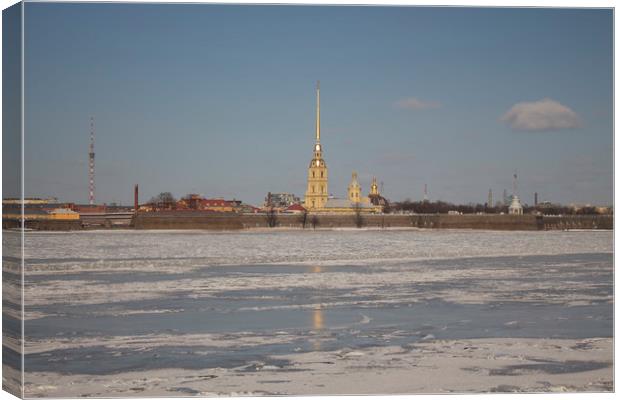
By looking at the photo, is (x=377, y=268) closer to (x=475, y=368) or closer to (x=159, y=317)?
(x=159, y=317)

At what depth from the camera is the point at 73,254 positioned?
62.6 feet

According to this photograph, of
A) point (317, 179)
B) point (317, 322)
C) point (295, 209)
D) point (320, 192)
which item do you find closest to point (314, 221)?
point (295, 209)

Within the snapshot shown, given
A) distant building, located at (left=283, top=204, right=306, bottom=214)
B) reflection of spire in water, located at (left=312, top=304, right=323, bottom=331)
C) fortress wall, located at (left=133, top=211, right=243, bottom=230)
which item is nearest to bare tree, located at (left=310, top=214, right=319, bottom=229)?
distant building, located at (left=283, top=204, right=306, bottom=214)

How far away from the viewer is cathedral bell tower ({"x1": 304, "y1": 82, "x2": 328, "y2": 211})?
16.3 meters

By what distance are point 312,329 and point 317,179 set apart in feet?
68.8

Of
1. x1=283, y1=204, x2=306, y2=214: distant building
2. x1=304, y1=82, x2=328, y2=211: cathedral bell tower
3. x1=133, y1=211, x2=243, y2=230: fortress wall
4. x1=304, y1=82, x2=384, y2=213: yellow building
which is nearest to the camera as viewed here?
x1=304, y1=82, x2=328, y2=211: cathedral bell tower

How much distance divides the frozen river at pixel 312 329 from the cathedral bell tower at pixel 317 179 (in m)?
2.82

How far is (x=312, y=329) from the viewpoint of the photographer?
336 inches

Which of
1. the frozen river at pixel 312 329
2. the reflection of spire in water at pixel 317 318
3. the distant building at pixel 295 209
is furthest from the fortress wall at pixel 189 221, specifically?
the reflection of spire in water at pixel 317 318

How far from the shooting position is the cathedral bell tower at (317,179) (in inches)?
642

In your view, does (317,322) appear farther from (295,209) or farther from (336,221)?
(336,221)

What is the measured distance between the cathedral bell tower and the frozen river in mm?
2820

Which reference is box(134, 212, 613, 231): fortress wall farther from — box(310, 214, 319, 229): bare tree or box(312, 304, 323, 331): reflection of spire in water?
box(312, 304, 323, 331): reflection of spire in water

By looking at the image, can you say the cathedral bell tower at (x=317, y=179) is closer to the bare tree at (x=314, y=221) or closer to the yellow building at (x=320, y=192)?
the yellow building at (x=320, y=192)
